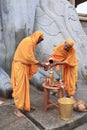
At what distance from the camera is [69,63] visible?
427 centimetres

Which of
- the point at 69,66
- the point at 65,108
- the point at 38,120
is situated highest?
the point at 69,66

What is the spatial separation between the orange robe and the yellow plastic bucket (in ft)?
1.90

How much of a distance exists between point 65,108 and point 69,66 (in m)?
0.88

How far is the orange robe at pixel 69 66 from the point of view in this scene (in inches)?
169

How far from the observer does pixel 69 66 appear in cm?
436

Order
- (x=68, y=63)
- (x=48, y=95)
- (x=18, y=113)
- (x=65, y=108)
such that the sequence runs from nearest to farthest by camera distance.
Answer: (x=65, y=108), (x=18, y=113), (x=48, y=95), (x=68, y=63)

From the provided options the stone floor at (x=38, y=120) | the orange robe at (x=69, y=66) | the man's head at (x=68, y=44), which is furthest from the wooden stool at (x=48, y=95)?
the man's head at (x=68, y=44)

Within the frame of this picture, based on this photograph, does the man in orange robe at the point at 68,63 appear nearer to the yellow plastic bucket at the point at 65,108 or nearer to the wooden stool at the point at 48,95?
the wooden stool at the point at 48,95

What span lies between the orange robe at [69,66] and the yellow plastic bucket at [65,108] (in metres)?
0.58

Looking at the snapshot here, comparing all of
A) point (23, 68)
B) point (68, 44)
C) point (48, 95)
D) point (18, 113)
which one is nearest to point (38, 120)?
point (18, 113)

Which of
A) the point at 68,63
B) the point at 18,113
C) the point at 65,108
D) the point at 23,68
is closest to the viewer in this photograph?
the point at 65,108

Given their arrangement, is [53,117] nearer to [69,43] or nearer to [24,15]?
[69,43]

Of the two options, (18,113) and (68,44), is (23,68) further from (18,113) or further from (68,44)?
(68,44)

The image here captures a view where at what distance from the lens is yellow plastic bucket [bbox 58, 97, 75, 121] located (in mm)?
3734
